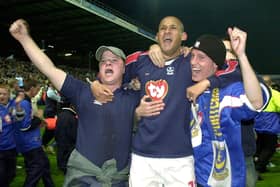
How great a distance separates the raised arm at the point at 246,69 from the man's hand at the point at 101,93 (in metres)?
1.09

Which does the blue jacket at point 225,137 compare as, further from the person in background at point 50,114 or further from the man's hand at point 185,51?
the person in background at point 50,114

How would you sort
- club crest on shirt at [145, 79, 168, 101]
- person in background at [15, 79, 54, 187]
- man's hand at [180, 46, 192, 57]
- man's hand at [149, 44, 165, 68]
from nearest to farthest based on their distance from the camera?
club crest on shirt at [145, 79, 168, 101], man's hand at [149, 44, 165, 68], man's hand at [180, 46, 192, 57], person in background at [15, 79, 54, 187]

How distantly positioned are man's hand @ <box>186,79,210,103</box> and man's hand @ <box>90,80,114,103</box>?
0.64 meters

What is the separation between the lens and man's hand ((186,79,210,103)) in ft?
10.3

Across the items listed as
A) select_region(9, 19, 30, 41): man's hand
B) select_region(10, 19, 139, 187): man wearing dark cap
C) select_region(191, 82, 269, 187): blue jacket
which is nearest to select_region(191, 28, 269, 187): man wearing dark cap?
select_region(191, 82, 269, 187): blue jacket

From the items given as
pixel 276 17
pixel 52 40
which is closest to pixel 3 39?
pixel 52 40

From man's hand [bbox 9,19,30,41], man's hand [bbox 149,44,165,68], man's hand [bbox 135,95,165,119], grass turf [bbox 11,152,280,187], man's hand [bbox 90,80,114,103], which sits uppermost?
man's hand [bbox 9,19,30,41]

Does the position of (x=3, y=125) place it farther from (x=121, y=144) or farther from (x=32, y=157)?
(x=121, y=144)

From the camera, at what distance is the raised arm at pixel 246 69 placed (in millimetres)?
2786

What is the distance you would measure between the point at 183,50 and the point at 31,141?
403 centimetres

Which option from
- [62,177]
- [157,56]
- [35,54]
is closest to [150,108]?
[157,56]

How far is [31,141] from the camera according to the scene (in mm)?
6922

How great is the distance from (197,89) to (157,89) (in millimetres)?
434

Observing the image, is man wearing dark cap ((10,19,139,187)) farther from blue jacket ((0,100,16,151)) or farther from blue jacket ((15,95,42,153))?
blue jacket ((15,95,42,153))
